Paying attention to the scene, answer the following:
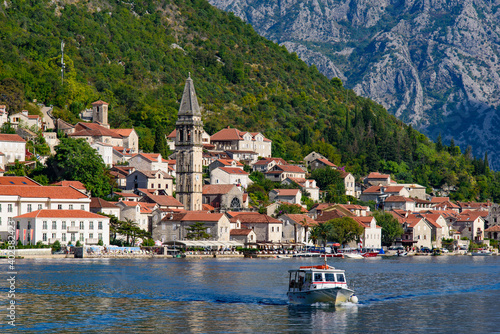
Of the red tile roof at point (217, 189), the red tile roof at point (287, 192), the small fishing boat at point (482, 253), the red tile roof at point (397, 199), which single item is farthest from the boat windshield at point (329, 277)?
the red tile roof at point (397, 199)

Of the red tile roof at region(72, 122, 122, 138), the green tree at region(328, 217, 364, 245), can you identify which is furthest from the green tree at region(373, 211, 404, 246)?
the red tile roof at region(72, 122, 122, 138)

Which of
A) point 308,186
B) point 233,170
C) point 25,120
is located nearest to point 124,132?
point 25,120

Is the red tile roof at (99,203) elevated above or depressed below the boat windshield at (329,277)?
above

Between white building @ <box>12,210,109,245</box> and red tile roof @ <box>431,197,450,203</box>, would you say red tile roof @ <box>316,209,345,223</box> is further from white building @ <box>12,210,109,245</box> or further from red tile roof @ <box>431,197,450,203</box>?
red tile roof @ <box>431,197,450,203</box>

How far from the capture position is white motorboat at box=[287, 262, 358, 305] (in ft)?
172

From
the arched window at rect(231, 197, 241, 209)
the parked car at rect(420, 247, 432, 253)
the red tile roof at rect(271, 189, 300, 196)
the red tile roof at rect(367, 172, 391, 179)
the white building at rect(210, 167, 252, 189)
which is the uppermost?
the red tile roof at rect(367, 172, 391, 179)

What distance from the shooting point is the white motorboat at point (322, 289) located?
172 ft

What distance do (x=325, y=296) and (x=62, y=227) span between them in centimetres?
5523

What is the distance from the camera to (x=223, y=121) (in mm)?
198000

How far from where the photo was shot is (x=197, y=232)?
4611 inches

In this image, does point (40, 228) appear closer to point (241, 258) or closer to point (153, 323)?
point (241, 258)

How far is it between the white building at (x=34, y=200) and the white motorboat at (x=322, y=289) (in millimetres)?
57764

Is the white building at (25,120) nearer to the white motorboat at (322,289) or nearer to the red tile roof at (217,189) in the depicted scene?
the red tile roof at (217,189)

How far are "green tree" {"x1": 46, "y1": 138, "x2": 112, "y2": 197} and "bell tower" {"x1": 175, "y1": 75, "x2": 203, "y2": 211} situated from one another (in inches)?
560
